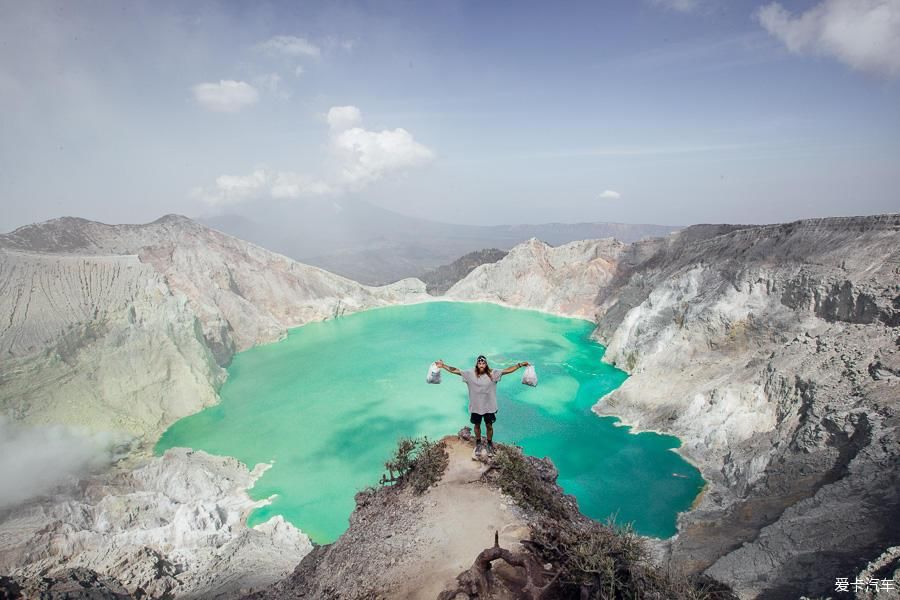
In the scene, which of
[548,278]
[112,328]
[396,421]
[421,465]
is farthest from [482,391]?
[548,278]

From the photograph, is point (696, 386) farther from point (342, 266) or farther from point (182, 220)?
point (342, 266)

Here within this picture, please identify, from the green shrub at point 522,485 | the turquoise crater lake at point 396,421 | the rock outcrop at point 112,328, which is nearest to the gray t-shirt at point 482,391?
the green shrub at point 522,485

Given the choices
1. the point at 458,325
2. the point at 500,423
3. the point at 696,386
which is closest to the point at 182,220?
the point at 458,325

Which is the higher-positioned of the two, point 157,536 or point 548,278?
point 548,278

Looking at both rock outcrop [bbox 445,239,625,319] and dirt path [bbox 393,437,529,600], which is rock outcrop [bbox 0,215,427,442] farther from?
rock outcrop [bbox 445,239,625,319]

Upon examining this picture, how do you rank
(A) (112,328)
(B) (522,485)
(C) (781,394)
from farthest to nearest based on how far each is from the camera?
(A) (112,328)
(C) (781,394)
(B) (522,485)

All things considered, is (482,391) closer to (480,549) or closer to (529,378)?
(529,378)
